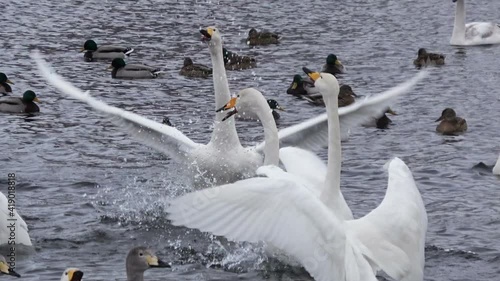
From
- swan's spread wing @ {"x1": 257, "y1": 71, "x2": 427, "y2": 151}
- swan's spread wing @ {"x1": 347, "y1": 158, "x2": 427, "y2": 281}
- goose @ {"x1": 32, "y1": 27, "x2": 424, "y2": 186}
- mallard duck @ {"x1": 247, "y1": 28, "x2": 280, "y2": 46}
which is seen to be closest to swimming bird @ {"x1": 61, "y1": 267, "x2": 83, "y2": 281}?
swan's spread wing @ {"x1": 347, "y1": 158, "x2": 427, "y2": 281}

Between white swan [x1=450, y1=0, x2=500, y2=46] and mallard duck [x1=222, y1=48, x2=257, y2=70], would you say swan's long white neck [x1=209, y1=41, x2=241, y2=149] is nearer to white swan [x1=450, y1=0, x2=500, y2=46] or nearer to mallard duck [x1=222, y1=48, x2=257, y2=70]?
mallard duck [x1=222, y1=48, x2=257, y2=70]

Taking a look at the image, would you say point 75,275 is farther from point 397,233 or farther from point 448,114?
point 448,114

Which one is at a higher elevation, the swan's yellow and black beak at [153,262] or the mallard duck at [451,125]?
the swan's yellow and black beak at [153,262]

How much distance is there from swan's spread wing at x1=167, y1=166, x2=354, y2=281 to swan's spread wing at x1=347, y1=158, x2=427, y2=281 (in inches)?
12.8

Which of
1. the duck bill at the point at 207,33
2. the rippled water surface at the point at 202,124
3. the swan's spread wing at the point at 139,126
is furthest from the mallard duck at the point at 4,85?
the duck bill at the point at 207,33

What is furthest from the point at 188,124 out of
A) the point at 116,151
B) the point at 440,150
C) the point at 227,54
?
the point at 227,54

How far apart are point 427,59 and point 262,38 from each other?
3.73m

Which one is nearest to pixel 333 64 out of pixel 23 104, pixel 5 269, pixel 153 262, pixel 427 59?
pixel 427 59

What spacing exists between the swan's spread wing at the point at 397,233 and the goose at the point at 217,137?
2386mm

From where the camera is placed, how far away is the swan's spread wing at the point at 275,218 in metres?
8.38

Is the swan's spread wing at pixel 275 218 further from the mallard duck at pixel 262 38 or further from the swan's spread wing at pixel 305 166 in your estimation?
the mallard duck at pixel 262 38

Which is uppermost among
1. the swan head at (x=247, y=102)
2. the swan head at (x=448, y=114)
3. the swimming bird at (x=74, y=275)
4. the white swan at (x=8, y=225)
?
the swan head at (x=247, y=102)

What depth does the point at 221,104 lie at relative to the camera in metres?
12.2

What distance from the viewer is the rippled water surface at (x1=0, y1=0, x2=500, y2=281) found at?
11.2 meters
